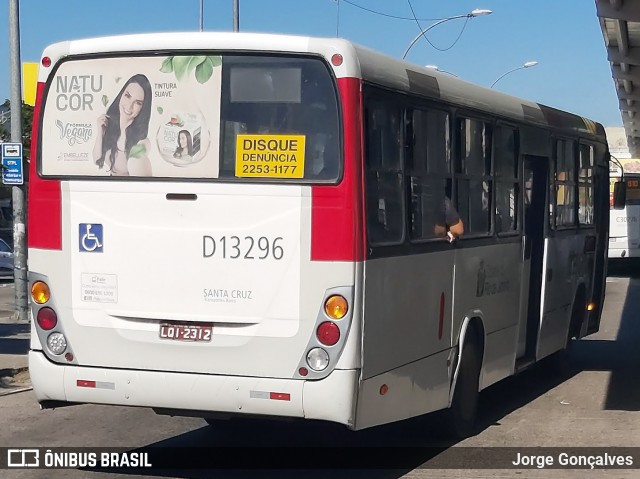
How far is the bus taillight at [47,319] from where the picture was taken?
729 centimetres

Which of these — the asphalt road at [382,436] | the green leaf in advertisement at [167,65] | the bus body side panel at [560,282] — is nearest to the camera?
the green leaf in advertisement at [167,65]

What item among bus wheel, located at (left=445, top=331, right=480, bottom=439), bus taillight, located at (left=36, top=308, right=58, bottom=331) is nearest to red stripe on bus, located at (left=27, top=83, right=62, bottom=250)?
bus taillight, located at (left=36, top=308, right=58, bottom=331)

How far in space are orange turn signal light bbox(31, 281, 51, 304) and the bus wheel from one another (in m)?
3.40

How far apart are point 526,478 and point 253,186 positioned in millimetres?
2934

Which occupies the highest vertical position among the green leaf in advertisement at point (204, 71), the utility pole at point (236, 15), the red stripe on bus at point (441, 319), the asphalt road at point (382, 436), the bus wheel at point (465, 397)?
the utility pole at point (236, 15)

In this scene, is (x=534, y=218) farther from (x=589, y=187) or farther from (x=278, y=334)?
(x=278, y=334)

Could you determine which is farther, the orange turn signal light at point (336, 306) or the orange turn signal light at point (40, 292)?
the orange turn signal light at point (40, 292)

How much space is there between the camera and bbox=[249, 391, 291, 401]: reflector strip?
22.1ft

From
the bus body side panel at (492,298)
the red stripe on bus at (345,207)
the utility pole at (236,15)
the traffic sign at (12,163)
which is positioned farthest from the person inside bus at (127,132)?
the utility pole at (236,15)

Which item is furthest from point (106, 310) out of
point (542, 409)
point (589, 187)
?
point (589, 187)

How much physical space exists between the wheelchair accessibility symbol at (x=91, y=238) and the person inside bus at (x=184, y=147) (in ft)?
2.38

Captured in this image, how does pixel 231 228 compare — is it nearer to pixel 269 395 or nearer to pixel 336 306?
pixel 336 306

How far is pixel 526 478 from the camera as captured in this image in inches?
305

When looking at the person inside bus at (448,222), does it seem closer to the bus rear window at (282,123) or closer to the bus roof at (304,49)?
the bus roof at (304,49)
